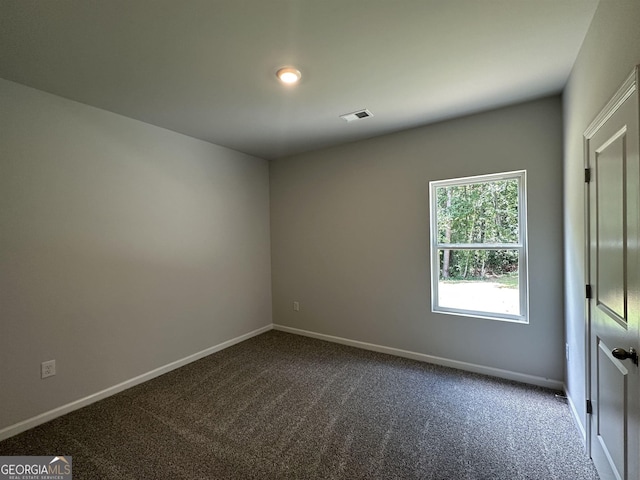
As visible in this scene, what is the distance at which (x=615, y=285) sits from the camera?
1.44 m

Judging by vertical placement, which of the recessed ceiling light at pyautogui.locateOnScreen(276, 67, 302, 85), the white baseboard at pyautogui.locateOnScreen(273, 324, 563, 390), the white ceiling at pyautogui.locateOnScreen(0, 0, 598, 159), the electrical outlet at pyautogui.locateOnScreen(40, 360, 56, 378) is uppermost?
the white ceiling at pyautogui.locateOnScreen(0, 0, 598, 159)

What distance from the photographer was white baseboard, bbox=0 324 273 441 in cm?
213

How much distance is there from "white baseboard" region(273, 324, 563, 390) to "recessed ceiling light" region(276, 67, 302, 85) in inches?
119

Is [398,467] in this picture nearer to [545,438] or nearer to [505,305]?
[545,438]

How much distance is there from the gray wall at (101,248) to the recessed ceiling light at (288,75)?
1709mm

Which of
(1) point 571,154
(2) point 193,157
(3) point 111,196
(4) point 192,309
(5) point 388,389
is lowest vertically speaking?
(5) point 388,389

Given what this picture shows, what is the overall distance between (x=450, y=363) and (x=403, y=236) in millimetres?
1459

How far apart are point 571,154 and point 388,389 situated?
246 centimetres

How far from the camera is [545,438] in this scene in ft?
6.57

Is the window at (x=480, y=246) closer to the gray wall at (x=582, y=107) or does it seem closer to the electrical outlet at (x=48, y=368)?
the gray wall at (x=582, y=107)

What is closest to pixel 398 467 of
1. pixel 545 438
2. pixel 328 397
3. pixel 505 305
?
pixel 328 397

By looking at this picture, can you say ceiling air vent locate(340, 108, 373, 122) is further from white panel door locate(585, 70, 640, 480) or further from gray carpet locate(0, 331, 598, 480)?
gray carpet locate(0, 331, 598, 480)

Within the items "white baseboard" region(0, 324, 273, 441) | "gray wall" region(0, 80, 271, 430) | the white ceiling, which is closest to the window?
the white ceiling

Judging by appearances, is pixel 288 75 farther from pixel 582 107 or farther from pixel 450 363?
pixel 450 363
